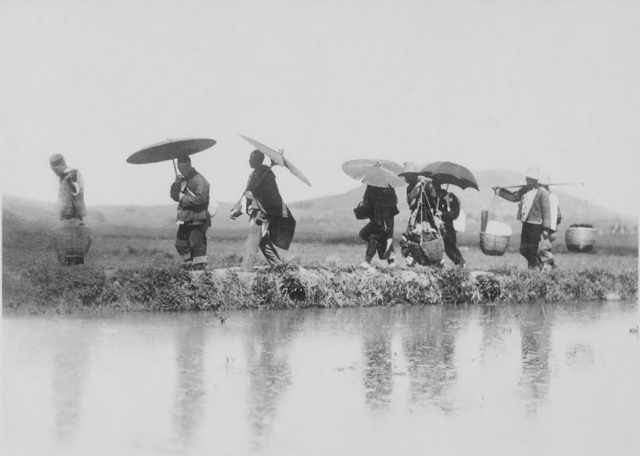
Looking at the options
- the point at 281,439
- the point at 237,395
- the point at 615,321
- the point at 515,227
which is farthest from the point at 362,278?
the point at 515,227

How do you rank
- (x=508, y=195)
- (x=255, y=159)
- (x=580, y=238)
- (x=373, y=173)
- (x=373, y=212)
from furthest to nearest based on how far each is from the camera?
(x=508, y=195)
(x=580, y=238)
(x=373, y=212)
(x=373, y=173)
(x=255, y=159)

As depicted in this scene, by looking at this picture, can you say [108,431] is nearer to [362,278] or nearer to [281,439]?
[281,439]

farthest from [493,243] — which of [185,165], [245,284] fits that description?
[185,165]

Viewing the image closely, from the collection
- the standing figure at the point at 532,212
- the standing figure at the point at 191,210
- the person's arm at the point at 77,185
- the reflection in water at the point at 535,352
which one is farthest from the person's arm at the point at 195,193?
the standing figure at the point at 532,212

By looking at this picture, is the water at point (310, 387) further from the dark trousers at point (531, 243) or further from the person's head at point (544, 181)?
the person's head at point (544, 181)

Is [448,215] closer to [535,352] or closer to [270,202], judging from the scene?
[270,202]

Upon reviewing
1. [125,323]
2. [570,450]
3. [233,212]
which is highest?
[233,212]

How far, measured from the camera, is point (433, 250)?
46.4 ft

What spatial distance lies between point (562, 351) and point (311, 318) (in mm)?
3526

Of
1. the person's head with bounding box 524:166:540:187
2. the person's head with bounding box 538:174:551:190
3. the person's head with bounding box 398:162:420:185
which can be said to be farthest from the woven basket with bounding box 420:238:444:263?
the person's head with bounding box 538:174:551:190

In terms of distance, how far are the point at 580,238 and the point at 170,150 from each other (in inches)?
297

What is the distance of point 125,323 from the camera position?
1037 centimetres

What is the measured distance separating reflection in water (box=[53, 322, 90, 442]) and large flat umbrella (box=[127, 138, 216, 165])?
322 cm

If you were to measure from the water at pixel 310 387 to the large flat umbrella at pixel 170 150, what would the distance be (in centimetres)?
259
